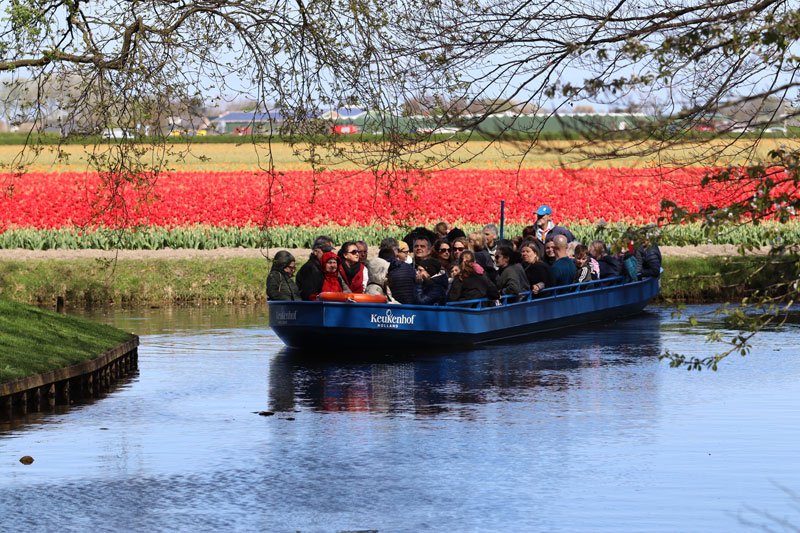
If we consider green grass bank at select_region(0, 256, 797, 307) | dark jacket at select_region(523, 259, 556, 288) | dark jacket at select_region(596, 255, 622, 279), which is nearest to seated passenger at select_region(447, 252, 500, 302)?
dark jacket at select_region(523, 259, 556, 288)

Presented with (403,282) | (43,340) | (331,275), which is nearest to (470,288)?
(403,282)

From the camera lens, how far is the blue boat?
66.0 feet

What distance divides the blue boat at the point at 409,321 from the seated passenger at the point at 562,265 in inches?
12.1

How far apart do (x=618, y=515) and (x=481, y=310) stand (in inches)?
452

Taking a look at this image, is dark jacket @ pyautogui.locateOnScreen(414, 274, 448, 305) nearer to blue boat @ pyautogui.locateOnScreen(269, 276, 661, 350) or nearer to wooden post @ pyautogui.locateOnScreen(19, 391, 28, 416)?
blue boat @ pyautogui.locateOnScreen(269, 276, 661, 350)

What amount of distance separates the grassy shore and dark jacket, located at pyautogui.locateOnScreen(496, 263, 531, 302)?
18.1 feet

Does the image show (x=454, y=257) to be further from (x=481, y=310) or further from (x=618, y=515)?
(x=618, y=515)

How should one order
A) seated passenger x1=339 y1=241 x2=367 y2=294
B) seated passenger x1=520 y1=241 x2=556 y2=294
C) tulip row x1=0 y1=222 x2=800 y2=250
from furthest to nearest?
tulip row x1=0 y1=222 x2=800 y2=250, seated passenger x1=520 y1=241 x2=556 y2=294, seated passenger x1=339 y1=241 x2=367 y2=294

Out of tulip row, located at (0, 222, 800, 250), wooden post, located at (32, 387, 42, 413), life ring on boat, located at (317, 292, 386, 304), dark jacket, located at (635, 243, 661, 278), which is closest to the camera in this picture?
wooden post, located at (32, 387, 42, 413)

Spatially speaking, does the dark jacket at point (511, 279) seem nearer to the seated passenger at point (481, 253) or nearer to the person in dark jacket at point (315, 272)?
the seated passenger at point (481, 253)

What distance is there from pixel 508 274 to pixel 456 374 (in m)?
3.73

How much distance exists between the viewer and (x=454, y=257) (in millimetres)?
22438

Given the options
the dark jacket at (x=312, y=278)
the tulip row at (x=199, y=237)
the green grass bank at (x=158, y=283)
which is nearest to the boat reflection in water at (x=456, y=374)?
the dark jacket at (x=312, y=278)

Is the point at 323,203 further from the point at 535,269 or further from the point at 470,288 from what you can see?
the point at 470,288
